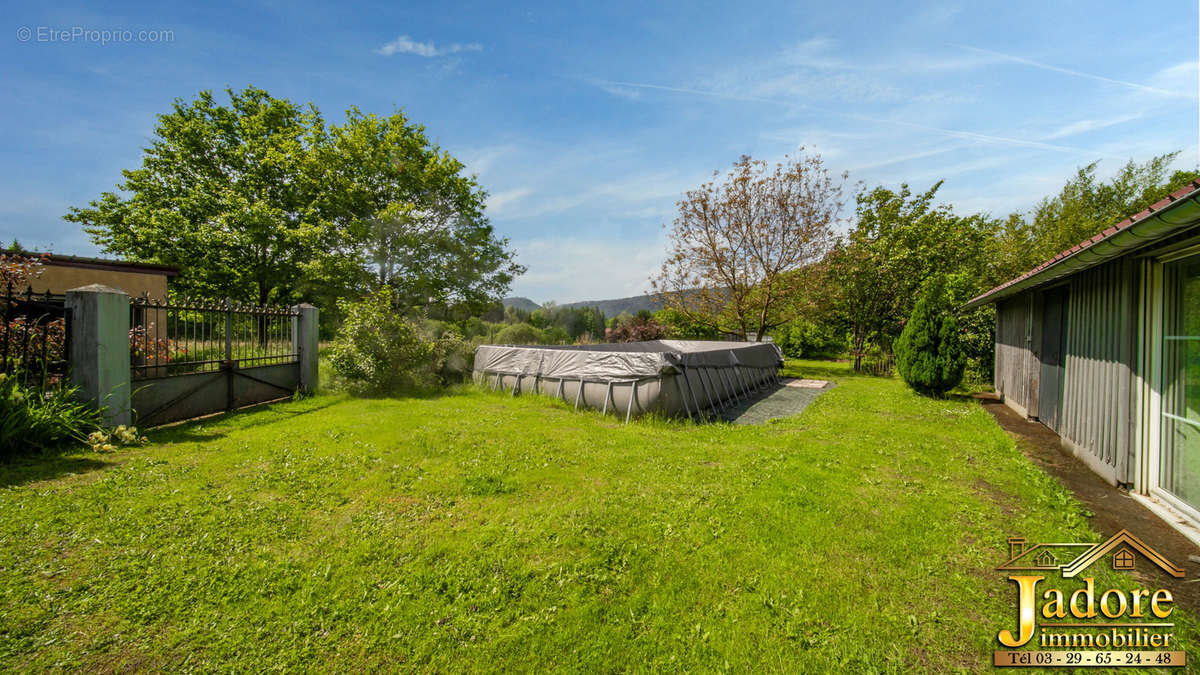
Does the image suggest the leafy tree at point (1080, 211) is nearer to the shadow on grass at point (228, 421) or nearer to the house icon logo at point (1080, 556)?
the house icon logo at point (1080, 556)

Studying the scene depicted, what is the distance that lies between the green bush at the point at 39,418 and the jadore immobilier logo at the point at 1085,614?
8422 millimetres

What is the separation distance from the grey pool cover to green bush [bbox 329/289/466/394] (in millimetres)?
1153

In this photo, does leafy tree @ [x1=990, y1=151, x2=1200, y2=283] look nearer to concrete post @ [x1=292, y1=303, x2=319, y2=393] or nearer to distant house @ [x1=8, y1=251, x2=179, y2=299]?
concrete post @ [x1=292, y1=303, x2=319, y2=393]

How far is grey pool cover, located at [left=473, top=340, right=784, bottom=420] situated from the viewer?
728cm

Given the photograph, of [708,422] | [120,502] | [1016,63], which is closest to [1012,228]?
[1016,63]

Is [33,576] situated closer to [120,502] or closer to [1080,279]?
[120,502]

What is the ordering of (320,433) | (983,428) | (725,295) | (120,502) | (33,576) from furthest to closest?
(725,295) → (983,428) → (320,433) → (120,502) → (33,576)

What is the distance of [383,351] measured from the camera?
29.8 ft

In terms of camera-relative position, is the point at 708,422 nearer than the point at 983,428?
No

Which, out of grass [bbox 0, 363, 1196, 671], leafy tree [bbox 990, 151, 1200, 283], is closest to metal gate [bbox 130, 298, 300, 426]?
grass [bbox 0, 363, 1196, 671]

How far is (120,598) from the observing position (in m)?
2.26

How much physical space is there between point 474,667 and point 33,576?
9.05 feet

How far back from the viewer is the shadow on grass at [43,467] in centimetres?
382

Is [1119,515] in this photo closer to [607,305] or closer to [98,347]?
[98,347]
